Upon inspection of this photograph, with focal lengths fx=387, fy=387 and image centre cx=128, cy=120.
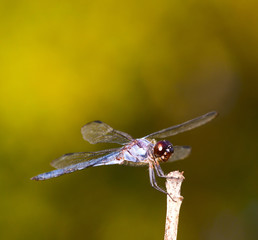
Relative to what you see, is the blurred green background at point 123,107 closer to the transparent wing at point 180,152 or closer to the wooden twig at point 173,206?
the transparent wing at point 180,152

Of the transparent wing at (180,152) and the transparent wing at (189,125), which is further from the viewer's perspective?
the transparent wing at (180,152)

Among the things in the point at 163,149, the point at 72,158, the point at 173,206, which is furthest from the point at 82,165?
the point at 173,206

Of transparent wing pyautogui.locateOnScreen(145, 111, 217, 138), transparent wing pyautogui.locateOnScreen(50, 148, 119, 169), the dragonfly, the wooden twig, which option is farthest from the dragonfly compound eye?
the wooden twig

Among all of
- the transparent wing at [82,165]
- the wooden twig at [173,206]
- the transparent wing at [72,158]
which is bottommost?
the wooden twig at [173,206]

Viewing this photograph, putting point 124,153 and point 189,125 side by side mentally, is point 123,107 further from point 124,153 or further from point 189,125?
point 189,125

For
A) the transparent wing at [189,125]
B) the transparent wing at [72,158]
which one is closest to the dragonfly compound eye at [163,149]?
the transparent wing at [189,125]

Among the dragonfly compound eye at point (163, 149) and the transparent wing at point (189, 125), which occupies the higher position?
the transparent wing at point (189, 125)

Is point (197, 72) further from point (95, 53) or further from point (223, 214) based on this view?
point (223, 214)

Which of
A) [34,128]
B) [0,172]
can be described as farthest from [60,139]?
[0,172]
